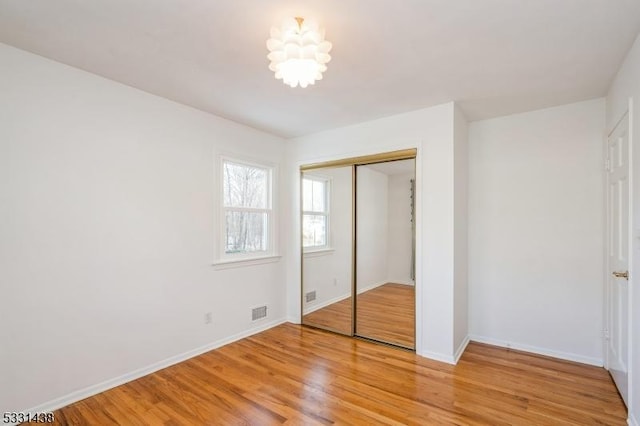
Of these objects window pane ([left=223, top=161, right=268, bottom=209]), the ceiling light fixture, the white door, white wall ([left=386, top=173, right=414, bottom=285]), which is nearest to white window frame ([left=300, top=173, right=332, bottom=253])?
window pane ([left=223, top=161, right=268, bottom=209])

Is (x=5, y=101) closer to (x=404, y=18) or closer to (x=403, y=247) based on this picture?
(x=404, y=18)

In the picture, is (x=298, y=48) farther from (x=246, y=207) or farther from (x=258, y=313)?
(x=258, y=313)

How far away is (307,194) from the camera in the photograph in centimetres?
417

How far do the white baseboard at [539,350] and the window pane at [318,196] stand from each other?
2.33 meters

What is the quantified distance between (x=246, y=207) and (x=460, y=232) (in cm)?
243

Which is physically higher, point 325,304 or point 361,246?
point 361,246

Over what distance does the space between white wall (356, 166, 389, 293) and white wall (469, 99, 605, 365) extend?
100 centimetres

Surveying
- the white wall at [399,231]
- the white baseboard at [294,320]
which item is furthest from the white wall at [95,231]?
the white wall at [399,231]

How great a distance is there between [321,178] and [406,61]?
1.99 metres

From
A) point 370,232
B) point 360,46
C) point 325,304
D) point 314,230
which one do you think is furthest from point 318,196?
point 360,46

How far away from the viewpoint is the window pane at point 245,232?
365cm

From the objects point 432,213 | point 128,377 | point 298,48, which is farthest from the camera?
point 432,213

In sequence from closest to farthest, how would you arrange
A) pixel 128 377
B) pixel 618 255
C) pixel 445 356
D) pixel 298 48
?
pixel 298 48
pixel 618 255
pixel 128 377
pixel 445 356

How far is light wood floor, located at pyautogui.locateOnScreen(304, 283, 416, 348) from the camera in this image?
3.47m
